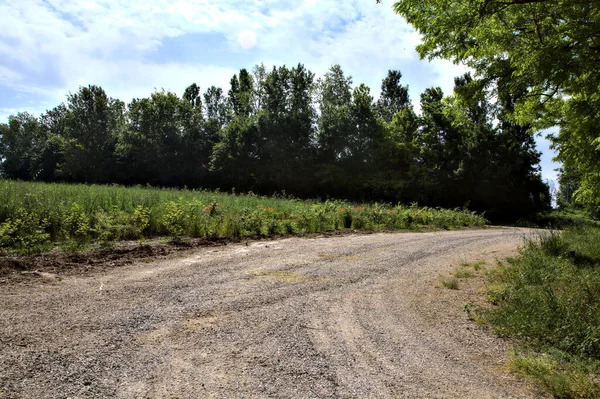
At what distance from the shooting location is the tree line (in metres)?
37.5

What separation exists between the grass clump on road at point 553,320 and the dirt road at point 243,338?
1.06 feet

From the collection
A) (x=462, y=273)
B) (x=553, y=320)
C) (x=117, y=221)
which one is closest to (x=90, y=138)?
(x=117, y=221)

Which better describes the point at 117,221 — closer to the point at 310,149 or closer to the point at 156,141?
the point at 310,149

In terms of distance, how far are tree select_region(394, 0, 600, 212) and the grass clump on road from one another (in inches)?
106

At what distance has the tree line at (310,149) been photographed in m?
37.5

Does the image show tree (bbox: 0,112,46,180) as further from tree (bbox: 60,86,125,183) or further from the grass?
the grass

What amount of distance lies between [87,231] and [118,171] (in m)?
43.6

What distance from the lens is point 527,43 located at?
7160 millimetres

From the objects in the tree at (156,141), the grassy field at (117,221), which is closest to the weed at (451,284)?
the grassy field at (117,221)

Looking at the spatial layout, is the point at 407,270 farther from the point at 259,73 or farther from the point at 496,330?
the point at 259,73

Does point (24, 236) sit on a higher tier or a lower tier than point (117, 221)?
lower

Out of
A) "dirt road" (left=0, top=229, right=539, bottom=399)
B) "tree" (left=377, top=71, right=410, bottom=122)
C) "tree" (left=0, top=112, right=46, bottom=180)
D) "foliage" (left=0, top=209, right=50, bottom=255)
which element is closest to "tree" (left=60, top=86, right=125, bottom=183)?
"tree" (left=0, top=112, right=46, bottom=180)

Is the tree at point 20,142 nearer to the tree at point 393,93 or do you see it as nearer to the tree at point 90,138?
the tree at point 90,138

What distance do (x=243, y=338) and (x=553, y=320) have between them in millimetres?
3984
